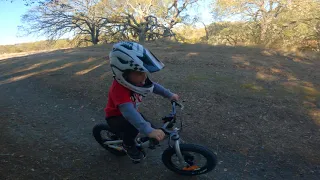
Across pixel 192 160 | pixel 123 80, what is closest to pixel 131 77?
pixel 123 80

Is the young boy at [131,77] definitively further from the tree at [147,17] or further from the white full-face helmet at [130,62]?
the tree at [147,17]

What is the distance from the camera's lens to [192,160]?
3.39 metres

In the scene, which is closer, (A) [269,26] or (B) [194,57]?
(B) [194,57]

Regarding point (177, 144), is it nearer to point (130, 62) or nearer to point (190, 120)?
point (130, 62)

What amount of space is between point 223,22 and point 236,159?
60.5 feet

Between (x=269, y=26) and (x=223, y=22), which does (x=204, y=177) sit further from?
(x=223, y=22)

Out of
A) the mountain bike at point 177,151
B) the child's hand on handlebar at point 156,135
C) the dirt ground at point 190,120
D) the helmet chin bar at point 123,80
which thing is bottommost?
the dirt ground at point 190,120

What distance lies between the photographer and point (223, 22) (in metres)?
21.1

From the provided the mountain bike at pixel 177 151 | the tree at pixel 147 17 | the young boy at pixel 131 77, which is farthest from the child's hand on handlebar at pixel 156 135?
the tree at pixel 147 17

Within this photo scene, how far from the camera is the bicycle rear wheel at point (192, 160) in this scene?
3.19 metres

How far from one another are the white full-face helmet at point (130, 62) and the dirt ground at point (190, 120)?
1.47m

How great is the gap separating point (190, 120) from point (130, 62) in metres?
2.88

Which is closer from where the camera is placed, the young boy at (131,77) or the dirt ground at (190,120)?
the young boy at (131,77)

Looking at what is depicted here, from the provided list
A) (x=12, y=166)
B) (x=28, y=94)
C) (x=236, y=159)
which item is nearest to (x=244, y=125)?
(x=236, y=159)
